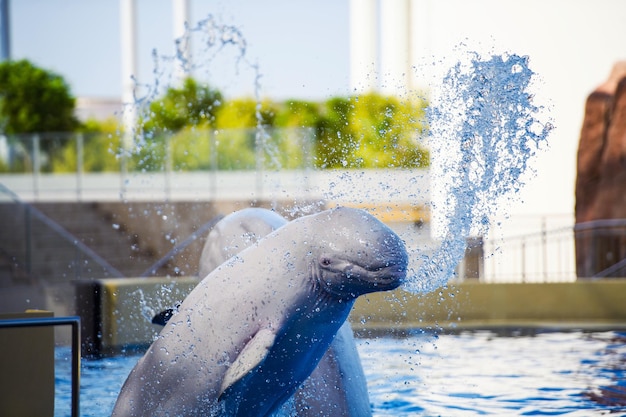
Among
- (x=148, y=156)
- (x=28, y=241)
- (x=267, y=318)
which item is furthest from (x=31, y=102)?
(x=267, y=318)

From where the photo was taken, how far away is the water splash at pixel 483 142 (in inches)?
228

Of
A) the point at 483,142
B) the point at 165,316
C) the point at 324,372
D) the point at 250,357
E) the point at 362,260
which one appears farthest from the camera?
the point at 483,142

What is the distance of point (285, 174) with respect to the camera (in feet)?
77.5

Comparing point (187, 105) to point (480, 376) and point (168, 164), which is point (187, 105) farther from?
point (480, 376)

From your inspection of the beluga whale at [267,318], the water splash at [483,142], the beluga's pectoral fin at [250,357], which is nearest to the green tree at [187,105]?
the water splash at [483,142]

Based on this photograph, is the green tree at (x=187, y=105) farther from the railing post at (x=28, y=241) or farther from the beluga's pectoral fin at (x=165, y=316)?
the beluga's pectoral fin at (x=165, y=316)

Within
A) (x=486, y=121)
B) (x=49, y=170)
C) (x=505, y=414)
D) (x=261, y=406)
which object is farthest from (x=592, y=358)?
(x=49, y=170)

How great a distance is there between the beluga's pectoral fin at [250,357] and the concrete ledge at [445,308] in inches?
371

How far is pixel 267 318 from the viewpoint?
4.54 m

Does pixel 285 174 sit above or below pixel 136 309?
above

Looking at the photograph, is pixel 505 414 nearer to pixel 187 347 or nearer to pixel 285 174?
pixel 187 347

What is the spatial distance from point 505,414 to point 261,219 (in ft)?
11.5

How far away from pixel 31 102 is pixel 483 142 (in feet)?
106

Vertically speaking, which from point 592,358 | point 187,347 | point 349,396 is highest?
point 187,347
